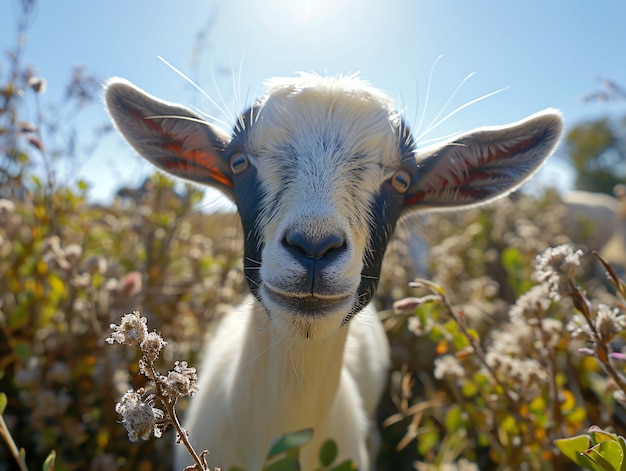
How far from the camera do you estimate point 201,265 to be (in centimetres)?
387

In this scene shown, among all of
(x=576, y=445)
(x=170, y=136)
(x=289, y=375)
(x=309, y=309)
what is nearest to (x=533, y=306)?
(x=576, y=445)

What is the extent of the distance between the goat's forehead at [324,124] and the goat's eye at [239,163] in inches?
2.2

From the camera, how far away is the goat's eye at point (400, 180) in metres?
2.05

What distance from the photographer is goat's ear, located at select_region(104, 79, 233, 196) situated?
2.10 m

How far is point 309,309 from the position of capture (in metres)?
1.61

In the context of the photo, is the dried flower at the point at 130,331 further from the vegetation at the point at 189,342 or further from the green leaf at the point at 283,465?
the green leaf at the point at 283,465

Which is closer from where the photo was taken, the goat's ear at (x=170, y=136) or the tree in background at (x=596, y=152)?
the goat's ear at (x=170, y=136)

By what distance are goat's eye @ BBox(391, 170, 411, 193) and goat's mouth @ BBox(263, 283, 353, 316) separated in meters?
0.67

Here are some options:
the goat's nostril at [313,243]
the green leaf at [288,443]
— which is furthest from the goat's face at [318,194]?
the green leaf at [288,443]

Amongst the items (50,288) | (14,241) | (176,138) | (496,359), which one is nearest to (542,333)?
(496,359)

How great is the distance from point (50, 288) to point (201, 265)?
1.15m

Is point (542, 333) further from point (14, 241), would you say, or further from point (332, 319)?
point (14, 241)

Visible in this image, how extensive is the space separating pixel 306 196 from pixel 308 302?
0.40 m

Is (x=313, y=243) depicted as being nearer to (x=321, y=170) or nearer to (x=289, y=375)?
(x=321, y=170)
